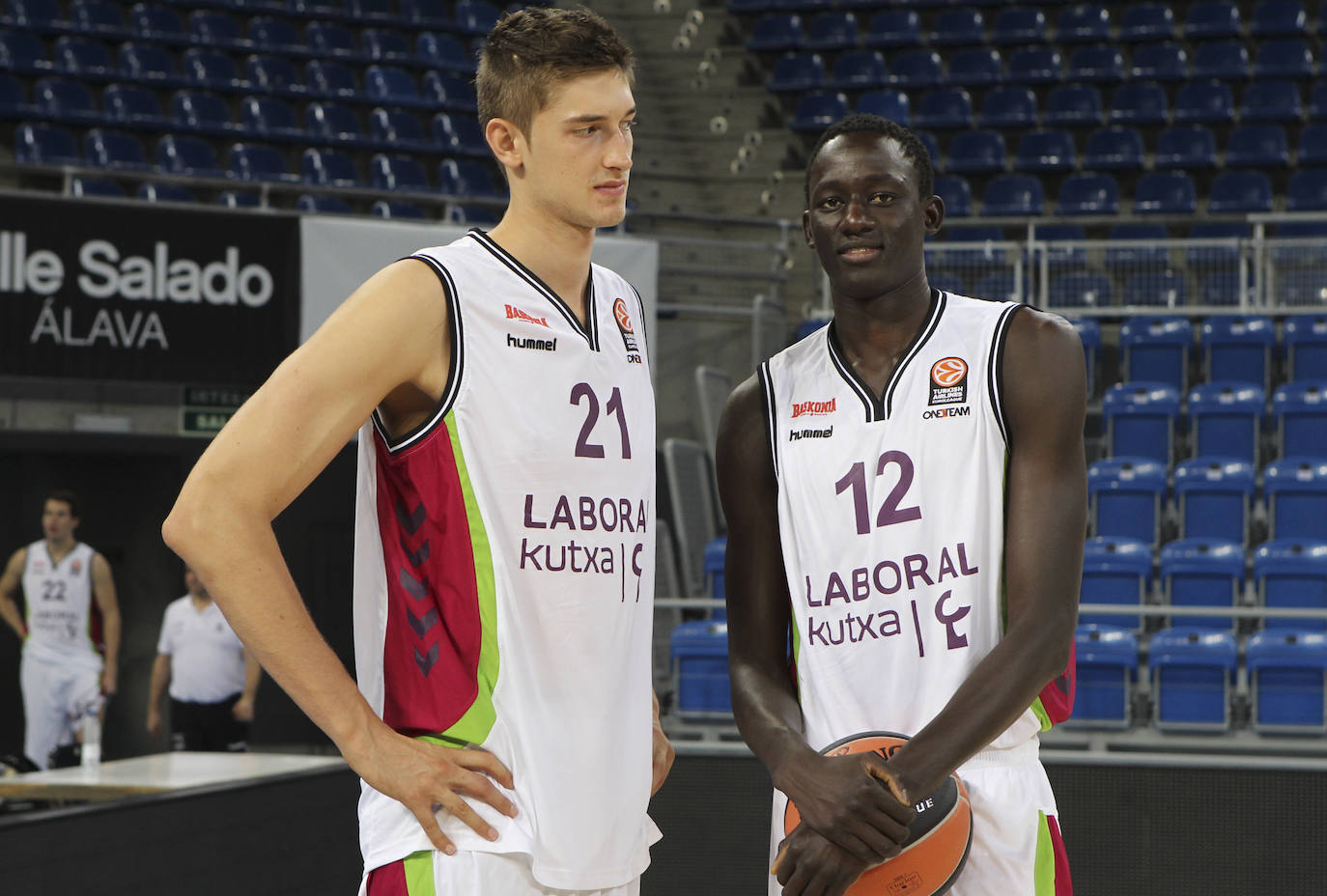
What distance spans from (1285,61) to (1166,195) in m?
2.09

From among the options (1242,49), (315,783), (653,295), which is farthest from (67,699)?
(1242,49)

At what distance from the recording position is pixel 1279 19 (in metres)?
13.8

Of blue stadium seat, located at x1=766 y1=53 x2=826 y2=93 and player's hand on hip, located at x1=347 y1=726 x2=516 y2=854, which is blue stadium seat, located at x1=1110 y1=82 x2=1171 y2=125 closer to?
blue stadium seat, located at x1=766 y1=53 x2=826 y2=93

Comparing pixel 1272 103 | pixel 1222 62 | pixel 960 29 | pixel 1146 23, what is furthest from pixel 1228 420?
pixel 960 29

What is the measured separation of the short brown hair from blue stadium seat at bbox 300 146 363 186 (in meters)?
10.1

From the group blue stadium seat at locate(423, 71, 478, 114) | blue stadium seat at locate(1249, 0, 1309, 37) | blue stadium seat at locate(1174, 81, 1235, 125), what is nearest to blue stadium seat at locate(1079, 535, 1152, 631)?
blue stadium seat at locate(1174, 81, 1235, 125)

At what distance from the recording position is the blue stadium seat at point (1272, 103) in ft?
42.5

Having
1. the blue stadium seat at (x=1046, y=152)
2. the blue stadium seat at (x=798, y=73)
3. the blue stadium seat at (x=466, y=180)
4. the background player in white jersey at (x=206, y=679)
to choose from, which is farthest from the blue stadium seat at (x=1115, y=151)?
the background player in white jersey at (x=206, y=679)

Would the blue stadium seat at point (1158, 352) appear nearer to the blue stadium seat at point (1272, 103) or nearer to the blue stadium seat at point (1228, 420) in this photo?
the blue stadium seat at point (1228, 420)

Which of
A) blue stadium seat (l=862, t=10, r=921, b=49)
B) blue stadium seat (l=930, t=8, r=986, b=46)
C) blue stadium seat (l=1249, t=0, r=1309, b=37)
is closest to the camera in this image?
blue stadium seat (l=1249, t=0, r=1309, b=37)

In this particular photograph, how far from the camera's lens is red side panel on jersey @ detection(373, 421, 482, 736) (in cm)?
203

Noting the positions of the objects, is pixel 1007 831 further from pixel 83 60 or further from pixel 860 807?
pixel 83 60

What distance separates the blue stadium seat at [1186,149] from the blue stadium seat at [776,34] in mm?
3810

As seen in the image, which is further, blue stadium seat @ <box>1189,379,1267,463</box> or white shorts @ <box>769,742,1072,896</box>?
blue stadium seat @ <box>1189,379,1267,463</box>
